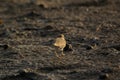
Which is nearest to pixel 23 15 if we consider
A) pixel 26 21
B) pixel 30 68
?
pixel 26 21

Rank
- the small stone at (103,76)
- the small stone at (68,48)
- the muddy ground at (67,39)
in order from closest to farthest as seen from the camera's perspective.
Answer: the small stone at (103,76), the muddy ground at (67,39), the small stone at (68,48)

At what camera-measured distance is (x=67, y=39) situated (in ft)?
25.1

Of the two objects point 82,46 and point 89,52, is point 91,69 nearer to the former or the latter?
point 89,52

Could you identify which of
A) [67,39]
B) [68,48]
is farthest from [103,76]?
[67,39]

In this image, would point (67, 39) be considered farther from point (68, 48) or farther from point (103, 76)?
point (103, 76)

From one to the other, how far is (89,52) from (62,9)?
5.05m

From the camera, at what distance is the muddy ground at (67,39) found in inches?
225

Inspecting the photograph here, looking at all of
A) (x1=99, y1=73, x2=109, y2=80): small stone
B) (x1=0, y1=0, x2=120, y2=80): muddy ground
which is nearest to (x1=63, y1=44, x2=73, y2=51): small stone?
(x1=0, y1=0, x2=120, y2=80): muddy ground

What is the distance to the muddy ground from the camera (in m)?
5.71

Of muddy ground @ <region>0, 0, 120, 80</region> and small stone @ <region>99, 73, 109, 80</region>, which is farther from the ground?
small stone @ <region>99, 73, 109, 80</region>

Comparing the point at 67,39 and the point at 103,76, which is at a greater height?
the point at 103,76

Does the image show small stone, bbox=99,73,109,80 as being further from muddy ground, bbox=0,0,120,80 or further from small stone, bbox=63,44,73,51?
small stone, bbox=63,44,73,51

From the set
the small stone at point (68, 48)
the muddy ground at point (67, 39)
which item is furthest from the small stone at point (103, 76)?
the small stone at point (68, 48)

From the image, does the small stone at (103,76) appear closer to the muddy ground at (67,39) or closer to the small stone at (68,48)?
the muddy ground at (67,39)
